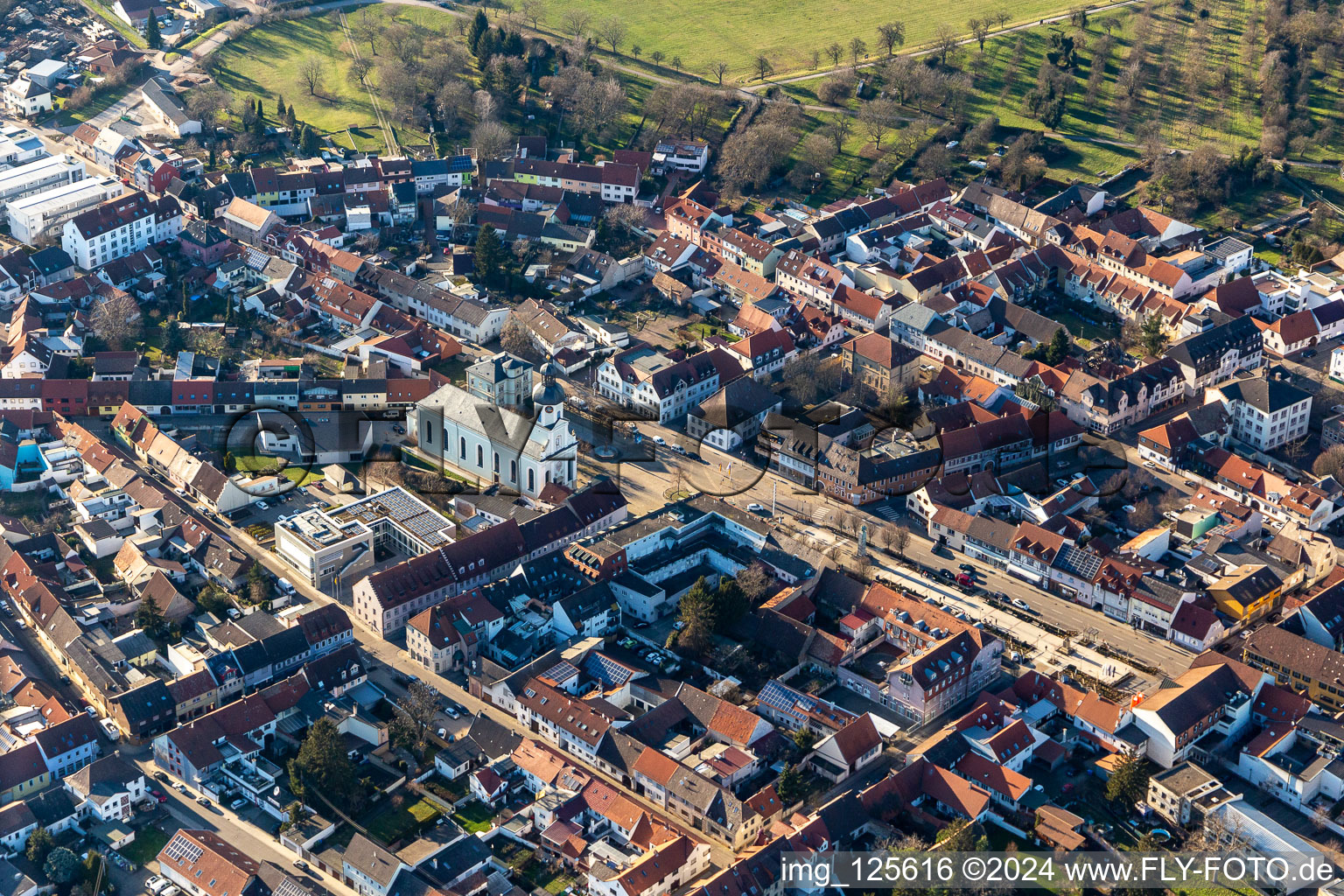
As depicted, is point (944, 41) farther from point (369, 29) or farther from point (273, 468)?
point (273, 468)

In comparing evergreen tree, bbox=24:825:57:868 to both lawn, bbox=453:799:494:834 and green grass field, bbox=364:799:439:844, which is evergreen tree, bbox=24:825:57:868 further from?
lawn, bbox=453:799:494:834

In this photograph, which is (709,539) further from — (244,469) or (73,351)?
A: (73,351)

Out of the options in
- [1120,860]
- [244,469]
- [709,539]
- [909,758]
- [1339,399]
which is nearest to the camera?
[1120,860]

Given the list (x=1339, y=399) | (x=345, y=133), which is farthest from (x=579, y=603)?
(x=345, y=133)

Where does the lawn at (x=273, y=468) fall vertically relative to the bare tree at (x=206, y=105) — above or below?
below

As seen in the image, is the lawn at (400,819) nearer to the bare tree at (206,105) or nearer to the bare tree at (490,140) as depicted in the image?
the bare tree at (490,140)

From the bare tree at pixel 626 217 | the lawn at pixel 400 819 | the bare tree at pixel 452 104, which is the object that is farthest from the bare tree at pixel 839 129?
the lawn at pixel 400 819

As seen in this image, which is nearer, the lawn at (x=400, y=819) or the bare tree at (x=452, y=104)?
the lawn at (x=400, y=819)
